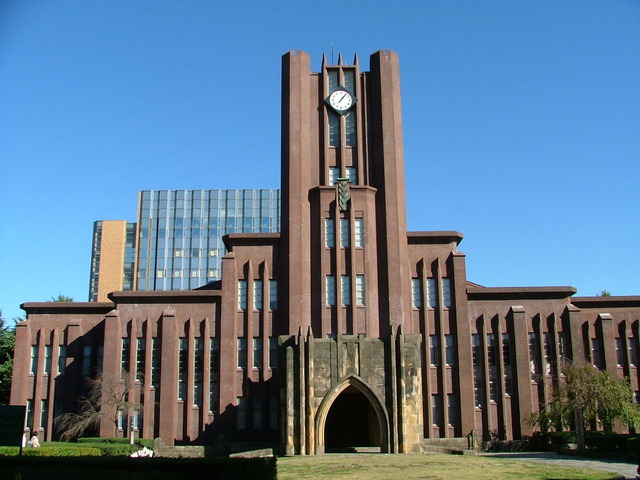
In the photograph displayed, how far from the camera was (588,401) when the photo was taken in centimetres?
4394

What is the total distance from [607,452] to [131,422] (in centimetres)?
2746

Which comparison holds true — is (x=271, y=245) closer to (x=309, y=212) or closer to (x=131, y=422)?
(x=309, y=212)

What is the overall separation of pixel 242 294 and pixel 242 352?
3.85m

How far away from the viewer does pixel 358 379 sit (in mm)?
43375

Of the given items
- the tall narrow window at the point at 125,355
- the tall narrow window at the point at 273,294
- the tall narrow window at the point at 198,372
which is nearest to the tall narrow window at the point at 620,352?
the tall narrow window at the point at 273,294

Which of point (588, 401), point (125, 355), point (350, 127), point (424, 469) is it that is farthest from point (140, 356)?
point (588, 401)

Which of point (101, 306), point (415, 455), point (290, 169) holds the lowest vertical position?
point (415, 455)

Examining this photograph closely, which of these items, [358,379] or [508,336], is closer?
[358,379]

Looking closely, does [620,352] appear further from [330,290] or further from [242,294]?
[242,294]

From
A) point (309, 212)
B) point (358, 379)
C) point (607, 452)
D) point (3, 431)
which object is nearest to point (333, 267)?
point (309, 212)

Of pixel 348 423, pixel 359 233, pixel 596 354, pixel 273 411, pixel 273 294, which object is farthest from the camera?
pixel 596 354

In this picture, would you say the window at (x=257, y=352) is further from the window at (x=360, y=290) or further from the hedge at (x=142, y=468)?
the hedge at (x=142, y=468)

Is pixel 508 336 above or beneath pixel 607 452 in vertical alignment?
above

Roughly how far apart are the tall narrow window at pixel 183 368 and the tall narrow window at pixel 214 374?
1.62 meters
